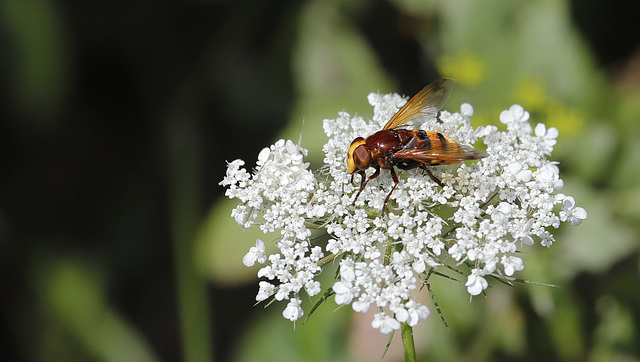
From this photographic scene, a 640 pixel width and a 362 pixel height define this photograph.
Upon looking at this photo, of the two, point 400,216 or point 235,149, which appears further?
point 235,149

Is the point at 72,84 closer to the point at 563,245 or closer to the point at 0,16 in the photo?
the point at 0,16

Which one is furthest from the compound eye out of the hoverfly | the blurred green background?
the blurred green background

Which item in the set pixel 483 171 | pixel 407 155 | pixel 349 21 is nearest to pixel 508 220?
pixel 483 171

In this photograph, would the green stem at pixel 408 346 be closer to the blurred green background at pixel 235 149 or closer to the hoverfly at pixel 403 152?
the hoverfly at pixel 403 152

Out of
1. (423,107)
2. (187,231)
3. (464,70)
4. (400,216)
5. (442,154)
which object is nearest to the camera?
(442,154)

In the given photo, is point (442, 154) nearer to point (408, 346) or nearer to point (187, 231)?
point (408, 346)

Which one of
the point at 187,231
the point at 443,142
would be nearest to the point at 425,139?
the point at 443,142

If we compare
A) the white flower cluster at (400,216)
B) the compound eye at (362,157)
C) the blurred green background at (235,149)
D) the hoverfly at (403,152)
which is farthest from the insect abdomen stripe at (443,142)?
the blurred green background at (235,149)
